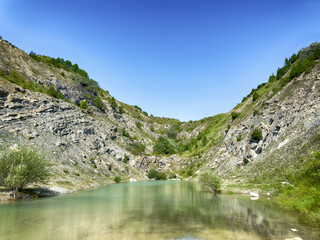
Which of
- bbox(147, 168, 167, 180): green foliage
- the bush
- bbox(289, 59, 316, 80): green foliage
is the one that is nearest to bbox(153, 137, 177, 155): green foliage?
bbox(147, 168, 167, 180): green foliage

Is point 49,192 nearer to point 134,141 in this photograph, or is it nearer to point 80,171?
point 80,171

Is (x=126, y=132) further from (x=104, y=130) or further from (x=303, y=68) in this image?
(x=303, y=68)

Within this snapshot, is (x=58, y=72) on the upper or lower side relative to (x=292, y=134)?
upper

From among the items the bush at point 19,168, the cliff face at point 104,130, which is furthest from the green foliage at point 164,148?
the bush at point 19,168

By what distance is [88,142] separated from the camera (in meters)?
106

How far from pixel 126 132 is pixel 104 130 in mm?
27466

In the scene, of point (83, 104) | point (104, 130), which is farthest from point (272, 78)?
point (83, 104)

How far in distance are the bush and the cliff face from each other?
15565 millimetres

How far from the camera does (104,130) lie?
12631cm

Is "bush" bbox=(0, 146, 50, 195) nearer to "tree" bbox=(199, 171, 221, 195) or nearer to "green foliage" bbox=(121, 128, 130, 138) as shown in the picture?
"tree" bbox=(199, 171, 221, 195)

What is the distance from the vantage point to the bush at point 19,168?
38.3 metres

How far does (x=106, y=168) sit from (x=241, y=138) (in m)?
62.7

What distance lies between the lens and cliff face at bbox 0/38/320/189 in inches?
2339

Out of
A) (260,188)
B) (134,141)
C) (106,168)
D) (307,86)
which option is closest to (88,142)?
(106,168)
